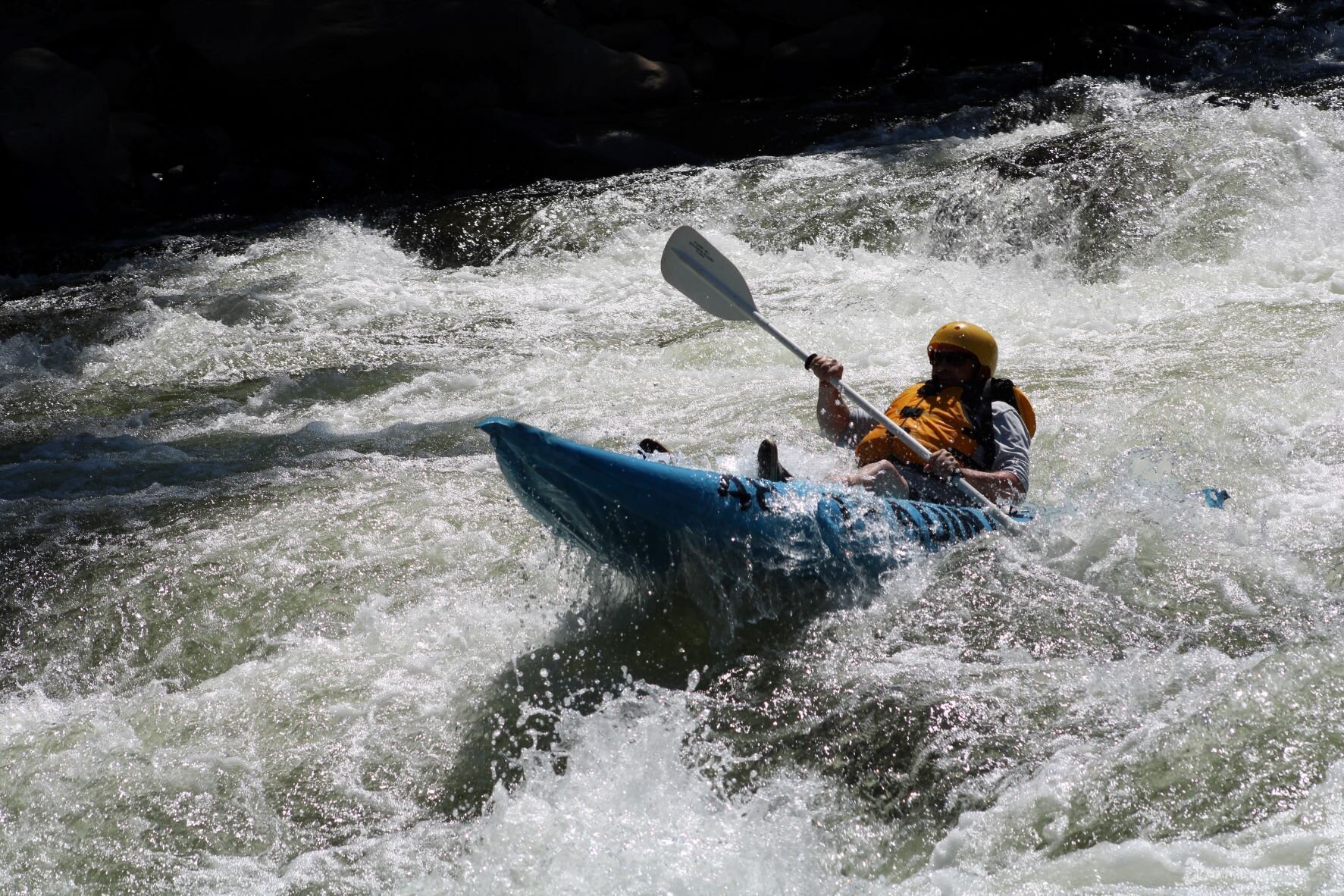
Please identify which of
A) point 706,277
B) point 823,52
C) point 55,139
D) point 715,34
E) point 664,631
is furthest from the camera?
point 715,34

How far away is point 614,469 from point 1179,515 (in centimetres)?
200

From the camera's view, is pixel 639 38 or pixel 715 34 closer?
pixel 639 38

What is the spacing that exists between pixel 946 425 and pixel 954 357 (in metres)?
0.28

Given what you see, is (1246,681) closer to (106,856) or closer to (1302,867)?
(1302,867)

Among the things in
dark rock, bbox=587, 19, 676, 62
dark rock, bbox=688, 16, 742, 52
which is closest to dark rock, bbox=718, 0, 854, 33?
dark rock, bbox=688, 16, 742, 52

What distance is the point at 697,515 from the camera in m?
3.30

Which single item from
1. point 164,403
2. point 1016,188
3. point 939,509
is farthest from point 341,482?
point 1016,188

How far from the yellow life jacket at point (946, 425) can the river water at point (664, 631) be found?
300 millimetres

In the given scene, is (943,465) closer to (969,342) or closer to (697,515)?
(969,342)

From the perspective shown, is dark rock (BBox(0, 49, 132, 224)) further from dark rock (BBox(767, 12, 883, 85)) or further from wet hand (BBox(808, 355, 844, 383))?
wet hand (BBox(808, 355, 844, 383))

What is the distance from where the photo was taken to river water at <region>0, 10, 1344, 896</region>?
2.70 m

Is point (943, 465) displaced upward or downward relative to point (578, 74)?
downward

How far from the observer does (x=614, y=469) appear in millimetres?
3215

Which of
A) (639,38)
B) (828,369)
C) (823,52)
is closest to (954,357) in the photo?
(828,369)
